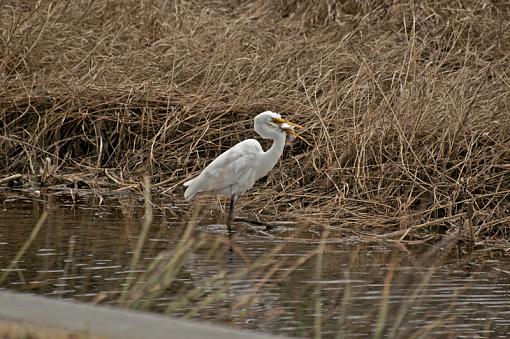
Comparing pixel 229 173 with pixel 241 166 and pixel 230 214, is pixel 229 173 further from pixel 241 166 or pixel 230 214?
pixel 230 214

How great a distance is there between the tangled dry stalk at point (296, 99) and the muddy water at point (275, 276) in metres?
0.69

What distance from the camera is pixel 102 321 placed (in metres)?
1.78

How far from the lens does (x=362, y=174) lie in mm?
8477

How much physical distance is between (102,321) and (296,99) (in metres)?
8.23

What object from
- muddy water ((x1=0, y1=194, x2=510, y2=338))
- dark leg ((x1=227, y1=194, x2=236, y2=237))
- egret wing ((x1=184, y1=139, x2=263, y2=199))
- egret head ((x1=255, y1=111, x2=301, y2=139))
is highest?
egret head ((x1=255, y1=111, x2=301, y2=139))

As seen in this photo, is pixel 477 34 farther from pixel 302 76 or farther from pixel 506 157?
pixel 506 157

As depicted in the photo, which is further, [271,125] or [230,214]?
[271,125]

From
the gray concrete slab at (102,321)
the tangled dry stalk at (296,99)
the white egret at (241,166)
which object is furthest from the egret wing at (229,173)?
the gray concrete slab at (102,321)

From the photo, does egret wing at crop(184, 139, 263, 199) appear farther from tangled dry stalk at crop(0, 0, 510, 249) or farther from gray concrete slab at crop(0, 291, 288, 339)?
gray concrete slab at crop(0, 291, 288, 339)

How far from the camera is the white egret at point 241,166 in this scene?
318 inches

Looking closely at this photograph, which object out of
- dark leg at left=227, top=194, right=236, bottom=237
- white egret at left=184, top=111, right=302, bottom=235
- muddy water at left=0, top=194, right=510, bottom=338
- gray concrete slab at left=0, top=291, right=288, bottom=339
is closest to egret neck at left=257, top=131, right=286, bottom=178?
white egret at left=184, top=111, right=302, bottom=235

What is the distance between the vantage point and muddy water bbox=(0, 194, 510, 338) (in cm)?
523

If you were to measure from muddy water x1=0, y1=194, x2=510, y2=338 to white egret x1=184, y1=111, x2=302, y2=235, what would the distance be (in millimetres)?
280

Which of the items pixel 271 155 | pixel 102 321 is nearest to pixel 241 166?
pixel 271 155
